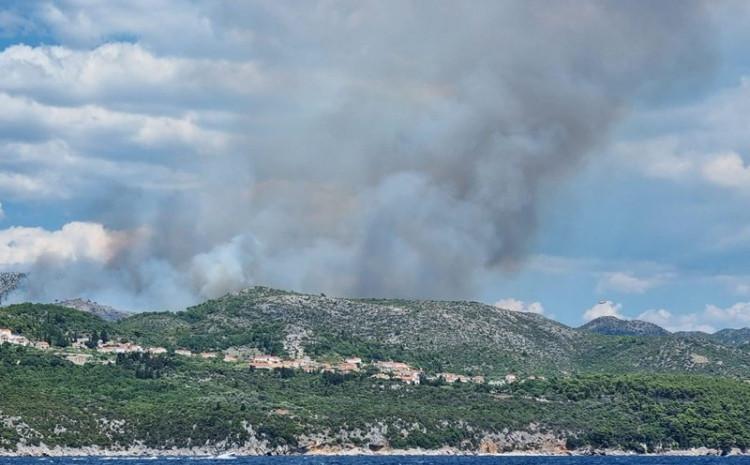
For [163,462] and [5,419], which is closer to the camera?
[163,462]

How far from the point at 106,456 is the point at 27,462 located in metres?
26.7

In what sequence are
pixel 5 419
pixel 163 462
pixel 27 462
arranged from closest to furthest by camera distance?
pixel 27 462 < pixel 163 462 < pixel 5 419

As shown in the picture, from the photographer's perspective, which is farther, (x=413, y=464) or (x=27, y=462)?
(x=413, y=464)

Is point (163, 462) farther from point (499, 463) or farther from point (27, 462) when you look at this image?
point (499, 463)

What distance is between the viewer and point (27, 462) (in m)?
172

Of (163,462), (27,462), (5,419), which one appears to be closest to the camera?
(27,462)

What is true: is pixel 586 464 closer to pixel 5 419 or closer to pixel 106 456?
pixel 106 456

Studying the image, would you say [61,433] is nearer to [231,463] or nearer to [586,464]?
[231,463]

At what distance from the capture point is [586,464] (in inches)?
7790

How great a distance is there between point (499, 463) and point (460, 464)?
11.7 metres

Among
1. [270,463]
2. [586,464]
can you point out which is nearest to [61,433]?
[270,463]

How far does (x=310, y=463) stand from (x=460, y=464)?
76.5ft

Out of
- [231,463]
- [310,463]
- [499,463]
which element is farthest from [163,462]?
[499,463]

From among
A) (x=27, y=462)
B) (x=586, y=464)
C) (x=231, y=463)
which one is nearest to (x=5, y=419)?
(x=27, y=462)
